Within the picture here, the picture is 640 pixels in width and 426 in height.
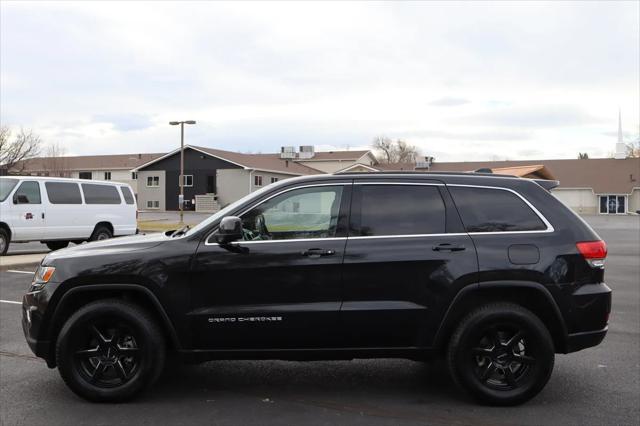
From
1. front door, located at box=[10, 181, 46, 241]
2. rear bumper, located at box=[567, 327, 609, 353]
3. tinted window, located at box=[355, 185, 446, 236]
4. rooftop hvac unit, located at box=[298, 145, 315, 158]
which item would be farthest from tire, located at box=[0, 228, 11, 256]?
rooftop hvac unit, located at box=[298, 145, 315, 158]

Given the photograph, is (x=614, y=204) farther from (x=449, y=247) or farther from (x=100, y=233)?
(x=449, y=247)

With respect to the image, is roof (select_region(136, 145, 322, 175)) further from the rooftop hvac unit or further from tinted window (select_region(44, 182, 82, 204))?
tinted window (select_region(44, 182, 82, 204))

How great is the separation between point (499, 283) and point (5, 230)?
12917 mm

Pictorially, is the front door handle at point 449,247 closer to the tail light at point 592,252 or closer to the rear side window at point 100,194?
the tail light at point 592,252

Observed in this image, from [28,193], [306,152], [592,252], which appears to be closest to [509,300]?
[592,252]

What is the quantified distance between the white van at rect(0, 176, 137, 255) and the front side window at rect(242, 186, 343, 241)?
11254 millimetres

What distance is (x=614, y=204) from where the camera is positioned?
182ft

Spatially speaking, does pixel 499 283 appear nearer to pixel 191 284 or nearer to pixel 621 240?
pixel 191 284

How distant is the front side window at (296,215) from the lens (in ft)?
14.9

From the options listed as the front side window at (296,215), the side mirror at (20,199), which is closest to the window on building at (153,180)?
the side mirror at (20,199)

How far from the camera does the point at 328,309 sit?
4352mm

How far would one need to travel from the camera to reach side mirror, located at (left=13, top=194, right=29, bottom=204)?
13.6 meters

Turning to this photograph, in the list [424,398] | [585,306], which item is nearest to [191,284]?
[424,398]

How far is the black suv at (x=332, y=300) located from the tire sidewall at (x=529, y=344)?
0.04ft
